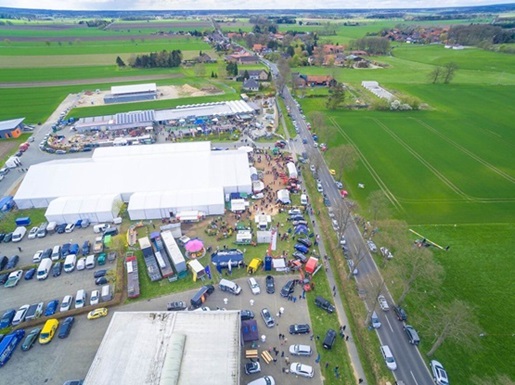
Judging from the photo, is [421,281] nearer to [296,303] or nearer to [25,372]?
[296,303]

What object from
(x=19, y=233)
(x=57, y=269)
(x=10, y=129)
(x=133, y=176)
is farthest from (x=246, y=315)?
(x=10, y=129)

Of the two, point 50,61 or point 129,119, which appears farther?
point 50,61

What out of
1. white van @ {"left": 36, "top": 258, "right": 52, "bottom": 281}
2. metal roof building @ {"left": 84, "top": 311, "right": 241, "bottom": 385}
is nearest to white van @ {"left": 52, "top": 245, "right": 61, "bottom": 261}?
white van @ {"left": 36, "top": 258, "right": 52, "bottom": 281}

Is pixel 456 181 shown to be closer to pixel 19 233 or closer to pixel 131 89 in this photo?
pixel 19 233

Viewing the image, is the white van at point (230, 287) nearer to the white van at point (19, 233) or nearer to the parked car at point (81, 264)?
the parked car at point (81, 264)

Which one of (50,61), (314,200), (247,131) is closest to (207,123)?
(247,131)
